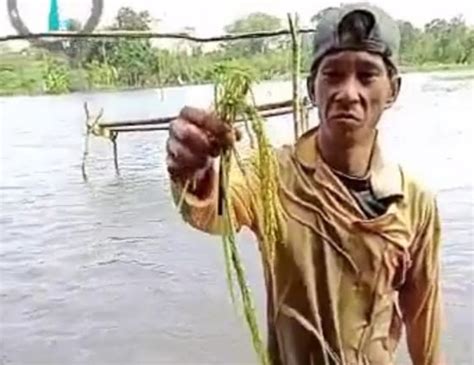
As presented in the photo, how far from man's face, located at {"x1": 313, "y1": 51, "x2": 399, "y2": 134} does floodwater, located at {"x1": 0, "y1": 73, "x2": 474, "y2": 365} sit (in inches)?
23.7

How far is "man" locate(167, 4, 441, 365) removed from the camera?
2.31 feet

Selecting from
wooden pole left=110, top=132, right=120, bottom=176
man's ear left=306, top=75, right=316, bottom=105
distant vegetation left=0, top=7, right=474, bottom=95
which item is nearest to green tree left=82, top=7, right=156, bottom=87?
distant vegetation left=0, top=7, right=474, bottom=95

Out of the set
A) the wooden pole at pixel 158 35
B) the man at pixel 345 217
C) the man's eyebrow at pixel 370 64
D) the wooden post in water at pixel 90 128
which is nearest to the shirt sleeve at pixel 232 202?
the man at pixel 345 217

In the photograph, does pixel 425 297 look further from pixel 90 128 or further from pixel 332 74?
pixel 90 128

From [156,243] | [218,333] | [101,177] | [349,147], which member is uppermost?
[349,147]

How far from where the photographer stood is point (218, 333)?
55.1 inches

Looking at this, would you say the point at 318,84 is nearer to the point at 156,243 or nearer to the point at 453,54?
the point at 453,54

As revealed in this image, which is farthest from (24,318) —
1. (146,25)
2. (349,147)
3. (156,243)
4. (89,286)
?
(349,147)

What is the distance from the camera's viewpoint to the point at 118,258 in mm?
1461

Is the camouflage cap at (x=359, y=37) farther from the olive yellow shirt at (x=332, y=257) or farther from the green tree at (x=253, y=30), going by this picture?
the green tree at (x=253, y=30)

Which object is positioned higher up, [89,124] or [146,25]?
[146,25]

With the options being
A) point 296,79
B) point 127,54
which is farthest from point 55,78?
point 296,79

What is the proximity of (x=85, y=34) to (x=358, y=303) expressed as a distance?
0.41 m

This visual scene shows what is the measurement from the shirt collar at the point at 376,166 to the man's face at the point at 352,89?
3 centimetres
